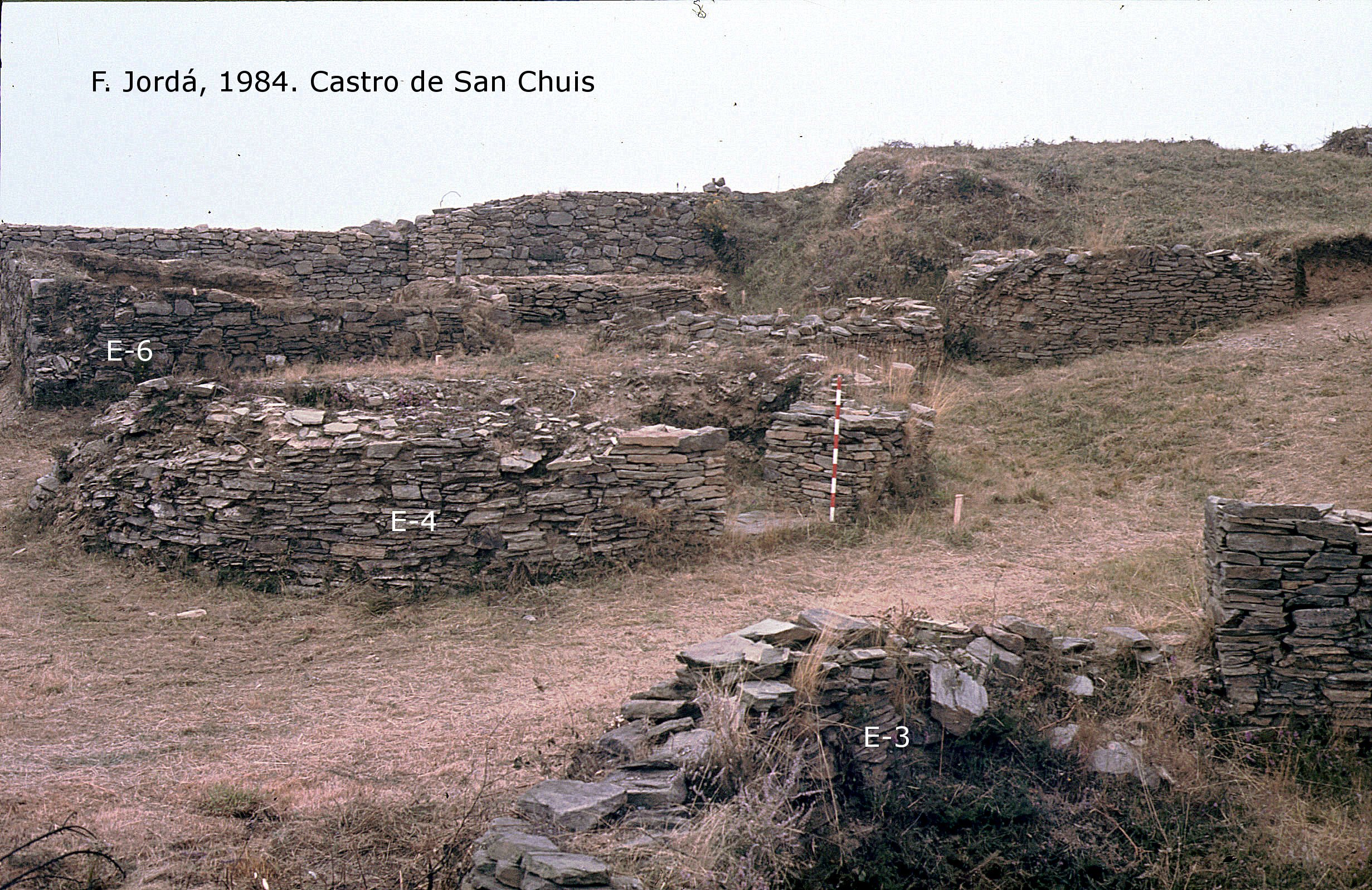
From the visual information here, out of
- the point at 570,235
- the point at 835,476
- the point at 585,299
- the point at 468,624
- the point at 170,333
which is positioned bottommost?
the point at 468,624

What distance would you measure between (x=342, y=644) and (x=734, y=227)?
1832 cm

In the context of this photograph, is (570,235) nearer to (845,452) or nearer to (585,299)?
(585,299)

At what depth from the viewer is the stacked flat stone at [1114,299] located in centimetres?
1705

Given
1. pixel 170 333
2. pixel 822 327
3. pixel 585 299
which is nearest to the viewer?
pixel 170 333

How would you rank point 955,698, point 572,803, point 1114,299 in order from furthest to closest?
1. point 1114,299
2. point 955,698
3. point 572,803

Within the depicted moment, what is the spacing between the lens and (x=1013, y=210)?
2144 centimetres

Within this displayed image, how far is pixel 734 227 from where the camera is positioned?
81.5 ft

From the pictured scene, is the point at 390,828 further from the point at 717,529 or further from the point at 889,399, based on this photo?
the point at 889,399

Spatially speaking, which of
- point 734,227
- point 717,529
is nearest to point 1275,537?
point 717,529

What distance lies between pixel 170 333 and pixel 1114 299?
49.4 ft

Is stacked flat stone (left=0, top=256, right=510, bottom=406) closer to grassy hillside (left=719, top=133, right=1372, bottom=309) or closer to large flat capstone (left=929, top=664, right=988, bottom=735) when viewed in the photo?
grassy hillside (left=719, top=133, right=1372, bottom=309)

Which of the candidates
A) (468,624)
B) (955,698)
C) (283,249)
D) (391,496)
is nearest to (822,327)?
(391,496)

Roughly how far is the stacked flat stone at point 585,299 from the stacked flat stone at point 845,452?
7.30 metres

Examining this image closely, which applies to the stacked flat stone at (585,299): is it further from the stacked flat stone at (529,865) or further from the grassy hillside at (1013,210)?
the stacked flat stone at (529,865)
